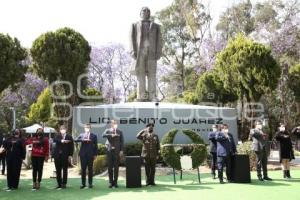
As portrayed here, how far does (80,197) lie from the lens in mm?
9523

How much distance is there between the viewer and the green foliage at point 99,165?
1446 cm

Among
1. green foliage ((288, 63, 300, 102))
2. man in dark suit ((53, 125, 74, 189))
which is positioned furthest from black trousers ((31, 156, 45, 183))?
green foliage ((288, 63, 300, 102))

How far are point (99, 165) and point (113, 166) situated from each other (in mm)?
3587

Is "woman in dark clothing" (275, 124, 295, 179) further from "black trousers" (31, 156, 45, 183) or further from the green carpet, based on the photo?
"black trousers" (31, 156, 45, 183)

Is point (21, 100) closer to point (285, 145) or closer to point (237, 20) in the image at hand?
point (237, 20)

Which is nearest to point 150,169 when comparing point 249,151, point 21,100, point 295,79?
point 249,151

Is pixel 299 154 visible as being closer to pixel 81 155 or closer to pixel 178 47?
pixel 81 155

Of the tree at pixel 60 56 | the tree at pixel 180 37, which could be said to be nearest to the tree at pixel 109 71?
the tree at pixel 180 37

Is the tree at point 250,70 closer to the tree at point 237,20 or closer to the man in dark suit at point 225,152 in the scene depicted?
the man in dark suit at point 225,152

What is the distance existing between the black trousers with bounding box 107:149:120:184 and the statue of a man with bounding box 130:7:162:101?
26.3 feet

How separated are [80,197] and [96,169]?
4978 millimetres

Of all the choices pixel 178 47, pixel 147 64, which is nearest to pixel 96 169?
pixel 147 64

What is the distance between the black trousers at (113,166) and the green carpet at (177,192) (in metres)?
0.27

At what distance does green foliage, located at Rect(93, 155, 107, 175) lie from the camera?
14.5 meters
